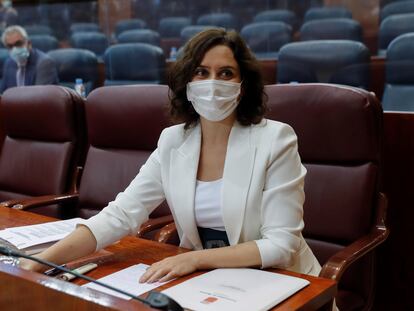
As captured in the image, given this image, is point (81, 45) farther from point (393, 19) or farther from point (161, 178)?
point (161, 178)

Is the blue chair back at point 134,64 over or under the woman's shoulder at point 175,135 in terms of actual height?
under

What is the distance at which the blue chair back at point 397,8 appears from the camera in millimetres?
4207

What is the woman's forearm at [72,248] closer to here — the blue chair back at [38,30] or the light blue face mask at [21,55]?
the light blue face mask at [21,55]

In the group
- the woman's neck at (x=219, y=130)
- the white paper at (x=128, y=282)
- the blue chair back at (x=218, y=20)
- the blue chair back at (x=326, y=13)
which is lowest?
the white paper at (x=128, y=282)

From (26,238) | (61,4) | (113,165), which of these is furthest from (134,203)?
(61,4)

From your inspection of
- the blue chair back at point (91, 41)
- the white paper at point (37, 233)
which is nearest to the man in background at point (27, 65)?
the blue chair back at point (91, 41)

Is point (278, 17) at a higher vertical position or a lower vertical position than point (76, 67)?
higher

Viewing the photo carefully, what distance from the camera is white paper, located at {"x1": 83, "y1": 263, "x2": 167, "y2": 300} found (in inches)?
42.8

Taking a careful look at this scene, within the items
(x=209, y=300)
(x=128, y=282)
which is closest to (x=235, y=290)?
(x=209, y=300)

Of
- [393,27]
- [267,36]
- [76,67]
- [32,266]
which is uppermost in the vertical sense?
[393,27]

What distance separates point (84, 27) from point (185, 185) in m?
4.99

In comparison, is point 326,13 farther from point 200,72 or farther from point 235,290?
point 235,290

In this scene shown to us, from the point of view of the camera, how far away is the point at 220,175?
1433 millimetres

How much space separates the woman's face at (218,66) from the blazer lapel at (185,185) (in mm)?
172
